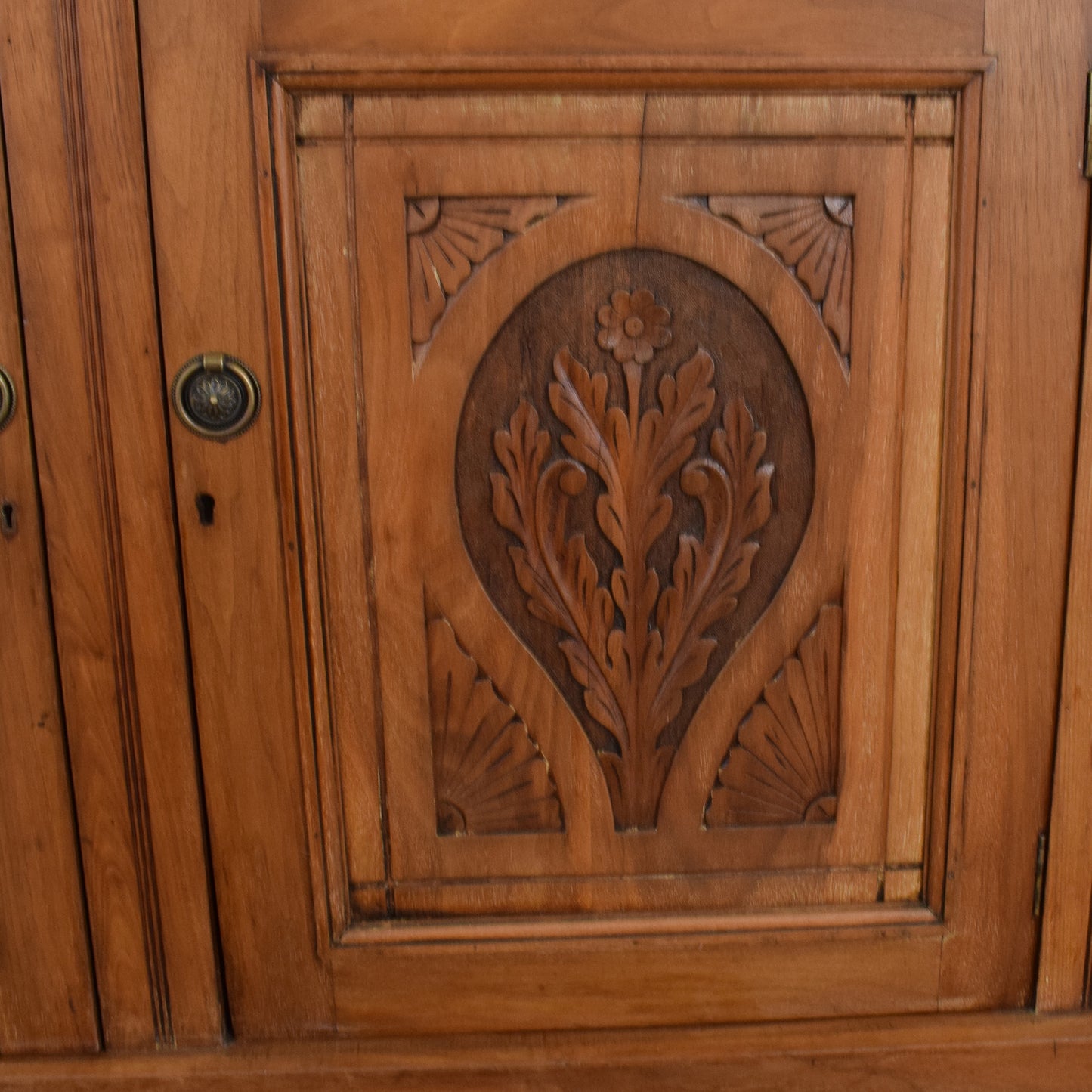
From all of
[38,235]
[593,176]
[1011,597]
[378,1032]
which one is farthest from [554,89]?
[378,1032]

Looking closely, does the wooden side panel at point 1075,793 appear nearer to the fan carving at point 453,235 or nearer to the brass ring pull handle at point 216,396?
the fan carving at point 453,235

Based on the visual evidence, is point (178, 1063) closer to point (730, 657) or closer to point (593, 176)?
point (730, 657)

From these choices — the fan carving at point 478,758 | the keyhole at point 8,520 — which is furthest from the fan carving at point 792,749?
the keyhole at point 8,520

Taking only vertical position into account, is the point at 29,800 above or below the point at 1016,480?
below

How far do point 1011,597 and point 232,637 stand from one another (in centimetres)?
59

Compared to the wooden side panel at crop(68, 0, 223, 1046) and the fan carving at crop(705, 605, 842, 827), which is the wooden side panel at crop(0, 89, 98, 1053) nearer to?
the wooden side panel at crop(68, 0, 223, 1046)

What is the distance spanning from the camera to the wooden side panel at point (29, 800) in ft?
1.95

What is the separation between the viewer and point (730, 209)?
0.60 metres

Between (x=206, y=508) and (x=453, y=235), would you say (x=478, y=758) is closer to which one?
(x=206, y=508)

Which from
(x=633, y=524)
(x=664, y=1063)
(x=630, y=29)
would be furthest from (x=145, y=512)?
(x=664, y=1063)

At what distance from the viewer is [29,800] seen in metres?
0.63

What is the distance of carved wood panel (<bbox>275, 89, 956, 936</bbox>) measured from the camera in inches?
23.3

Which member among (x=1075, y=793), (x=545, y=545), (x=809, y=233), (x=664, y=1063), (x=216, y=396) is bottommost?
(x=664, y=1063)

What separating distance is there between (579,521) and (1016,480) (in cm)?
33
